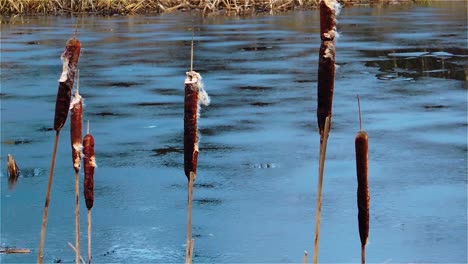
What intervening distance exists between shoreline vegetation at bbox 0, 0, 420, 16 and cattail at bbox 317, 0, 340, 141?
26551 millimetres

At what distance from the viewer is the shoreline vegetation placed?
29188 millimetres

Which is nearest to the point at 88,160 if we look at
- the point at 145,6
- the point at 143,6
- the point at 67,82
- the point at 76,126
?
the point at 76,126

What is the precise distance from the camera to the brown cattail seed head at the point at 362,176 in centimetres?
239

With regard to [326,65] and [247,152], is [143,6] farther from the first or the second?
[326,65]

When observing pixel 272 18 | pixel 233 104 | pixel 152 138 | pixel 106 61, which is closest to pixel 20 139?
pixel 152 138

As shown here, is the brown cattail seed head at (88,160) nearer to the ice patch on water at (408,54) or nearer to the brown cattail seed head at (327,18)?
the brown cattail seed head at (327,18)

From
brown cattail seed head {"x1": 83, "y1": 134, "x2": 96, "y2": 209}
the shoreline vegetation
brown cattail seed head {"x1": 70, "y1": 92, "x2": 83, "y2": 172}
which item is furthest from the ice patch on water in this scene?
brown cattail seed head {"x1": 70, "y1": 92, "x2": 83, "y2": 172}

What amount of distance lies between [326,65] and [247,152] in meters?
6.53

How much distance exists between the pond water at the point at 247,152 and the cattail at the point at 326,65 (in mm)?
3080

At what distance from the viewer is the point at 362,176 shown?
243 cm

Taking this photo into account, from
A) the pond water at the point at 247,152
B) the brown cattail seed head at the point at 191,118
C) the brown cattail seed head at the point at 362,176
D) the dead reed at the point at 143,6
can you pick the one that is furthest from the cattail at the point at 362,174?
the dead reed at the point at 143,6

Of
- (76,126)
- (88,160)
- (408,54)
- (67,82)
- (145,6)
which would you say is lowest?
(145,6)

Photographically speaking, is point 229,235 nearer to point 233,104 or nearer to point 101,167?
point 101,167

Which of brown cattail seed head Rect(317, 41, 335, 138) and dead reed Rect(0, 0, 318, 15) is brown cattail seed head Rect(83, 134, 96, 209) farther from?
dead reed Rect(0, 0, 318, 15)
